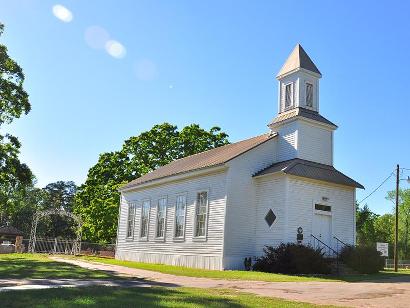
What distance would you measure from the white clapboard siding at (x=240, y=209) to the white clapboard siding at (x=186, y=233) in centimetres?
37

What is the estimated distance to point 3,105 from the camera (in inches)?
1105

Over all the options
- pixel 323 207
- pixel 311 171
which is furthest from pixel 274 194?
pixel 323 207

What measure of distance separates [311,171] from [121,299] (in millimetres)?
15708

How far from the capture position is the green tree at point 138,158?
48.8 meters

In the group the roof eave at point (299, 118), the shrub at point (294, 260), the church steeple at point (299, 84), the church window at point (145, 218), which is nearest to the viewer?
the shrub at point (294, 260)

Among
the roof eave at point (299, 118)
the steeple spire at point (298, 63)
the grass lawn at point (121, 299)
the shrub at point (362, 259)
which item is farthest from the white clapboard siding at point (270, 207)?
the grass lawn at point (121, 299)

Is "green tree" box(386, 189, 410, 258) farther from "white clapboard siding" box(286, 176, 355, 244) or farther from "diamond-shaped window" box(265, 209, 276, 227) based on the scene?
"diamond-shaped window" box(265, 209, 276, 227)

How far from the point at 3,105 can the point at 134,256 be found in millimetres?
13137

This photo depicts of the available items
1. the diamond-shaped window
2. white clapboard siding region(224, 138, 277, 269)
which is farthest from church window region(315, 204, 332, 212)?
white clapboard siding region(224, 138, 277, 269)

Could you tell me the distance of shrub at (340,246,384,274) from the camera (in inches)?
890

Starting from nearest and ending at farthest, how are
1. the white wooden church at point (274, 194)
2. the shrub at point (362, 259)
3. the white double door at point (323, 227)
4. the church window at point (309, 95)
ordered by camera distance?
the shrub at point (362, 259), the white wooden church at point (274, 194), the white double door at point (323, 227), the church window at point (309, 95)

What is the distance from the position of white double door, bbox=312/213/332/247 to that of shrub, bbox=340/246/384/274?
1.08 metres

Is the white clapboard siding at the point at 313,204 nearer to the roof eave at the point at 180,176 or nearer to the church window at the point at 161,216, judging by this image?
the roof eave at the point at 180,176

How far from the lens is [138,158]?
5097cm
